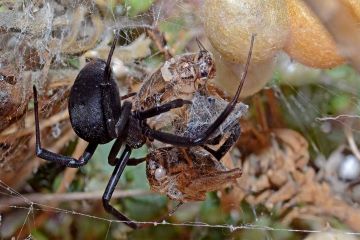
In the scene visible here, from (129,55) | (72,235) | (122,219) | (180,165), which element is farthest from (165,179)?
(72,235)

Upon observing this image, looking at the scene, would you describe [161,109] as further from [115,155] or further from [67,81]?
[67,81]

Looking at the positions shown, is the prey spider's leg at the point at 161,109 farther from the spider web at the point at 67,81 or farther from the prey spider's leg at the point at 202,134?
the spider web at the point at 67,81

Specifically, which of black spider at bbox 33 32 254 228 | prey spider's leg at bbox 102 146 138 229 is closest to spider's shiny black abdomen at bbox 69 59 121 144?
black spider at bbox 33 32 254 228

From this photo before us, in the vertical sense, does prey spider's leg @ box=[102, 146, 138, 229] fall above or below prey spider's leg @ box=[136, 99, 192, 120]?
below

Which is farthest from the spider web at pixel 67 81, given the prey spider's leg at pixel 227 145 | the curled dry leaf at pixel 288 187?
the prey spider's leg at pixel 227 145

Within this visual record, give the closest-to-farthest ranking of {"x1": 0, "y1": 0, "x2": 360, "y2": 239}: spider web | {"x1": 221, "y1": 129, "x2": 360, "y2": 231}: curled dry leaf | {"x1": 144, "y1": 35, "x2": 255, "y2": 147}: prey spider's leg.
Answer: {"x1": 144, "y1": 35, "x2": 255, "y2": 147}: prey spider's leg, {"x1": 0, "y1": 0, "x2": 360, "y2": 239}: spider web, {"x1": 221, "y1": 129, "x2": 360, "y2": 231}: curled dry leaf

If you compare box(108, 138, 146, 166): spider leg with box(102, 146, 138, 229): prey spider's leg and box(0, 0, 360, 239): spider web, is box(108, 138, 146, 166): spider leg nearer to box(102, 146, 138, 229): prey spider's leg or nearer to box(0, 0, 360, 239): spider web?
box(102, 146, 138, 229): prey spider's leg
